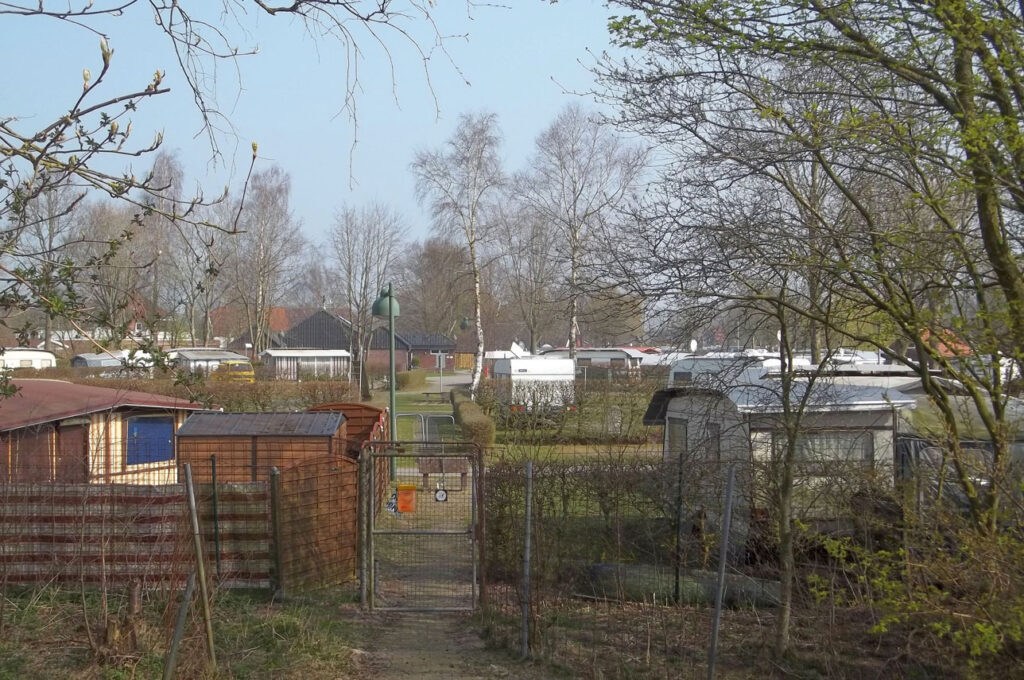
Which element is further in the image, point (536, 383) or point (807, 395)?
point (536, 383)

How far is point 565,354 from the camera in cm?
4516

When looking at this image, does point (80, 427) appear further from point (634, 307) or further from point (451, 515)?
point (634, 307)

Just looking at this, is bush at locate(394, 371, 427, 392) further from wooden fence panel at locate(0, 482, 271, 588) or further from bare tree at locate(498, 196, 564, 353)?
wooden fence panel at locate(0, 482, 271, 588)

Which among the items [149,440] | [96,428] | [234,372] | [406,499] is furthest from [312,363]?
[406,499]

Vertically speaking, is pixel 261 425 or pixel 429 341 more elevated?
pixel 429 341

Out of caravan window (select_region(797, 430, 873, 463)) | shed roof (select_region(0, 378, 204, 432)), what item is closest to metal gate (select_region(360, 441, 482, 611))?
caravan window (select_region(797, 430, 873, 463))

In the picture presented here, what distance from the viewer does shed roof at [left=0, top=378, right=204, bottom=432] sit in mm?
15195

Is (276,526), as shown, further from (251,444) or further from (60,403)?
(60,403)

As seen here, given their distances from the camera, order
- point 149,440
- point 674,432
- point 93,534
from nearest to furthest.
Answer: point 93,534 < point 674,432 < point 149,440

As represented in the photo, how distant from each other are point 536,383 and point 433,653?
22932mm

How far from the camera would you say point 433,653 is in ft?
28.6

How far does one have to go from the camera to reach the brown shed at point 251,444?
1376cm

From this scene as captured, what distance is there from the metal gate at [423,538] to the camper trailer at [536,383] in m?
12.9

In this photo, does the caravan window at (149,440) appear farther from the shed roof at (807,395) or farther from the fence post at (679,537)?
the fence post at (679,537)
